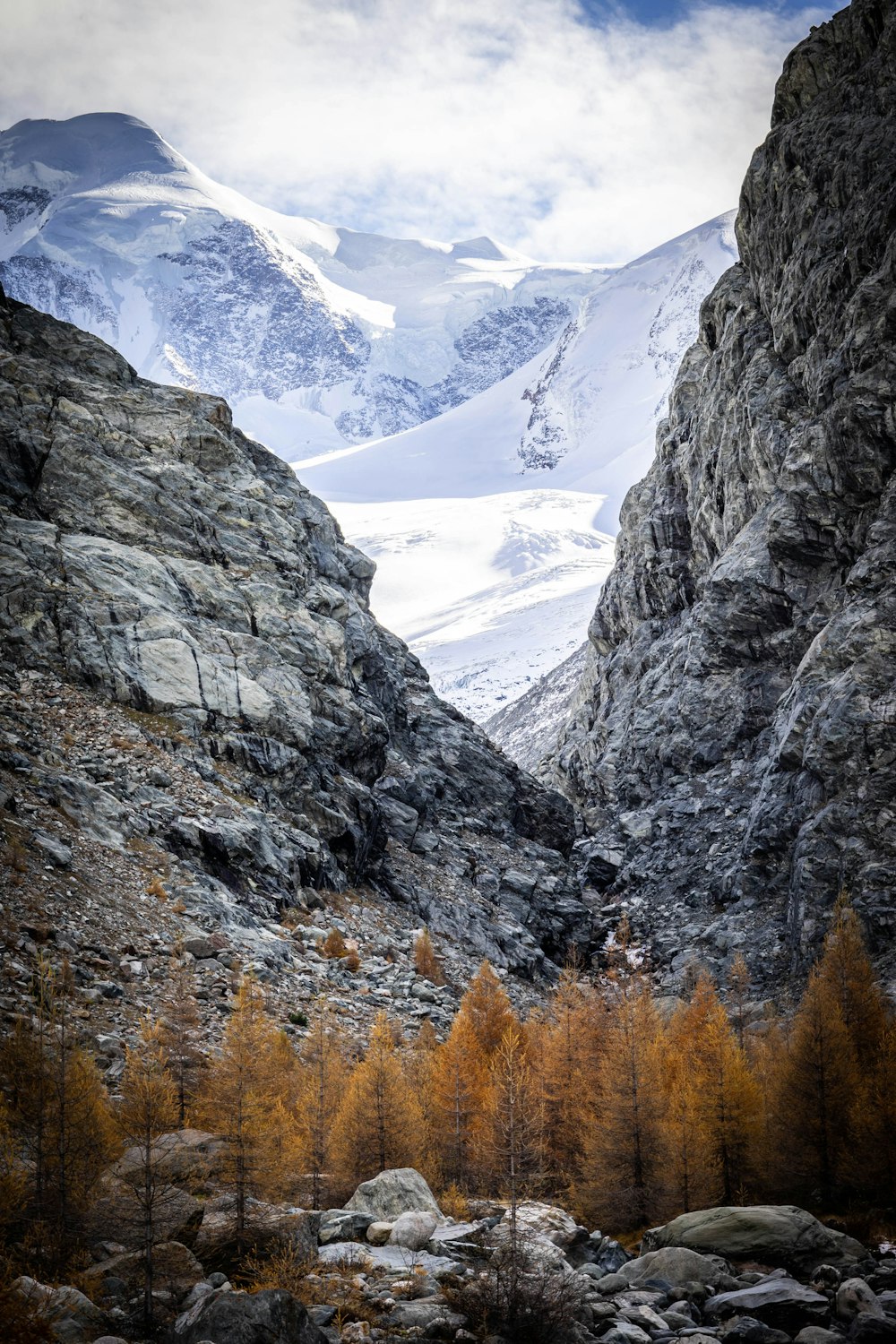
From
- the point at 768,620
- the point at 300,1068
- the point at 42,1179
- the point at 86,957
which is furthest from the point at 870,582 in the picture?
the point at 42,1179

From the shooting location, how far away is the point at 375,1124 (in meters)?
26.3

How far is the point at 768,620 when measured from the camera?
6525 centimetres

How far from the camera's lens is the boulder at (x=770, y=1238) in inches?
861

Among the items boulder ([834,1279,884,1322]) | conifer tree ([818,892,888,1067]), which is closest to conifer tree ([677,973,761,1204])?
conifer tree ([818,892,888,1067])

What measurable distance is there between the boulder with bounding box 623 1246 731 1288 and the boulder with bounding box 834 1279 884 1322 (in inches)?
106

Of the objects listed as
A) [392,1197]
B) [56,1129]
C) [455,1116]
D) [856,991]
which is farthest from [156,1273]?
[856,991]

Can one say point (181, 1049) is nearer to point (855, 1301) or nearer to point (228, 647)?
point (855, 1301)

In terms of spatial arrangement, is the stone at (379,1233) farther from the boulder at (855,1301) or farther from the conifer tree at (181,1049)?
the boulder at (855,1301)

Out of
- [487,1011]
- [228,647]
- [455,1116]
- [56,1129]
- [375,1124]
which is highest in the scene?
[228,647]

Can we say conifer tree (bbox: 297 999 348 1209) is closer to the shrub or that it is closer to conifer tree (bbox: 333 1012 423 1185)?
conifer tree (bbox: 333 1012 423 1185)

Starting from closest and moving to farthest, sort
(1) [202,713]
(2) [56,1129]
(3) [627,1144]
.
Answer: (2) [56,1129], (3) [627,1144], (1) [202,713]

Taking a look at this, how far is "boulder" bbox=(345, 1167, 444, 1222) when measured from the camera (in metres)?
22.1

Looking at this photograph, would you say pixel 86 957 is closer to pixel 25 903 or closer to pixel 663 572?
pixel 25 903

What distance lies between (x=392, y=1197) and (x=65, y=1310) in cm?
953
